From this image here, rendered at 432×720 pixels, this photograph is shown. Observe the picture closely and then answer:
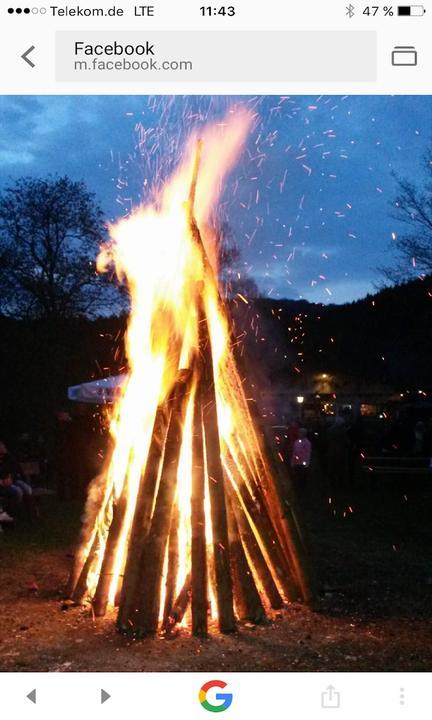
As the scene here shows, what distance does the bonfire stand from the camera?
18.7 feet

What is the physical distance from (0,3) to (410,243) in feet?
69.3

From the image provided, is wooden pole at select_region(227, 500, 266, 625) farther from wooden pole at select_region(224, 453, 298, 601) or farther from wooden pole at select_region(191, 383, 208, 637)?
wooden pole at select_region(224, 453, 298, 601)

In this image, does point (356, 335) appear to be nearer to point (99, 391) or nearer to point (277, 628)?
point (99, 391)

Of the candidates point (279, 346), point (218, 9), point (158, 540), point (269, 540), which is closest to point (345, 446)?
point (269, 540)

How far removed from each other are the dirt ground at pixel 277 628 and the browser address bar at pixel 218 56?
3.88 meters

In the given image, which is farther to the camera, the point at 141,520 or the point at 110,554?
the point at 110,554

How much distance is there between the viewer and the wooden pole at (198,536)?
5508 mm

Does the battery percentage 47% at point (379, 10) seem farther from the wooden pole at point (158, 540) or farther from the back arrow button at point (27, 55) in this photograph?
the wooden pole at point (158, 540)

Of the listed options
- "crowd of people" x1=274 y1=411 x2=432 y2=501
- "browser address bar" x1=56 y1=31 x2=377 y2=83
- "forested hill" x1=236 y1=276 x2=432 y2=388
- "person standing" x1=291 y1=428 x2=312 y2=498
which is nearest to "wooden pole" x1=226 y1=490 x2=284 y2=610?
"browser address bar" x1=56 y1=31 x2=377 y2=83
